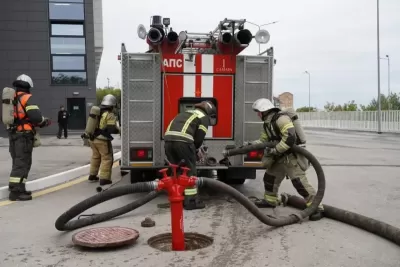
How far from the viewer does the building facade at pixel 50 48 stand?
25422mm

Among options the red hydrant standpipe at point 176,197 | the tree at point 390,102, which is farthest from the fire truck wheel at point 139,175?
the tree at point 390,102

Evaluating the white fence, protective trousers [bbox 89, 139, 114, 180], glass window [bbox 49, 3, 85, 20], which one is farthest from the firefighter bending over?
the white fence

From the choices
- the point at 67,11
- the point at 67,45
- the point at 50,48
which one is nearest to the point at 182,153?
the point at 67,45

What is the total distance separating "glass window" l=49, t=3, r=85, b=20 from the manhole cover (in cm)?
2275

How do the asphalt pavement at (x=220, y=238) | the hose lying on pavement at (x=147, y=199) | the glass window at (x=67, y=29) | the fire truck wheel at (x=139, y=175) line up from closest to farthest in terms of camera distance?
1. the asphalt pavement at (x=220, y=238)
2. the hose lying on pavement at (x=147, y=199)
3. the fire truck wheel at (x=139, y=175)
4. the glass window at (x=67, y=29)

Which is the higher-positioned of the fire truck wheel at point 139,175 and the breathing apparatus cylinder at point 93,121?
the breathing apparatus cylinder at point 93,121

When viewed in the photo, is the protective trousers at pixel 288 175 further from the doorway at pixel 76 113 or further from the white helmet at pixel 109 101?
the doorway at pixel 76 113

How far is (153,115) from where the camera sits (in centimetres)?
690

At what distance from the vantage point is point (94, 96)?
84.7 feet

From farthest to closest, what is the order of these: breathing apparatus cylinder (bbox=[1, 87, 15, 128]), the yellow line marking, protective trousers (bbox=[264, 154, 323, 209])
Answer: the yellow line marking
breathing apparatus cylinder (bbox=[1, 87, 15, 128])
protective trousers (bbox=[264, 154, 323, 209])

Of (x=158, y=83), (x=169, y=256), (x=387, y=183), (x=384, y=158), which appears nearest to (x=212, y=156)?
(x=158, y=83)

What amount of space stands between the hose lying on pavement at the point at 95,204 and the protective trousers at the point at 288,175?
1793mm

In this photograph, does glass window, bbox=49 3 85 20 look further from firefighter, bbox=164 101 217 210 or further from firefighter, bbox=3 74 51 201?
firefighter, bbox=164 101 217 210

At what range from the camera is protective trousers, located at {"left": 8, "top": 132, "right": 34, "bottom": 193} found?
6746 mm
